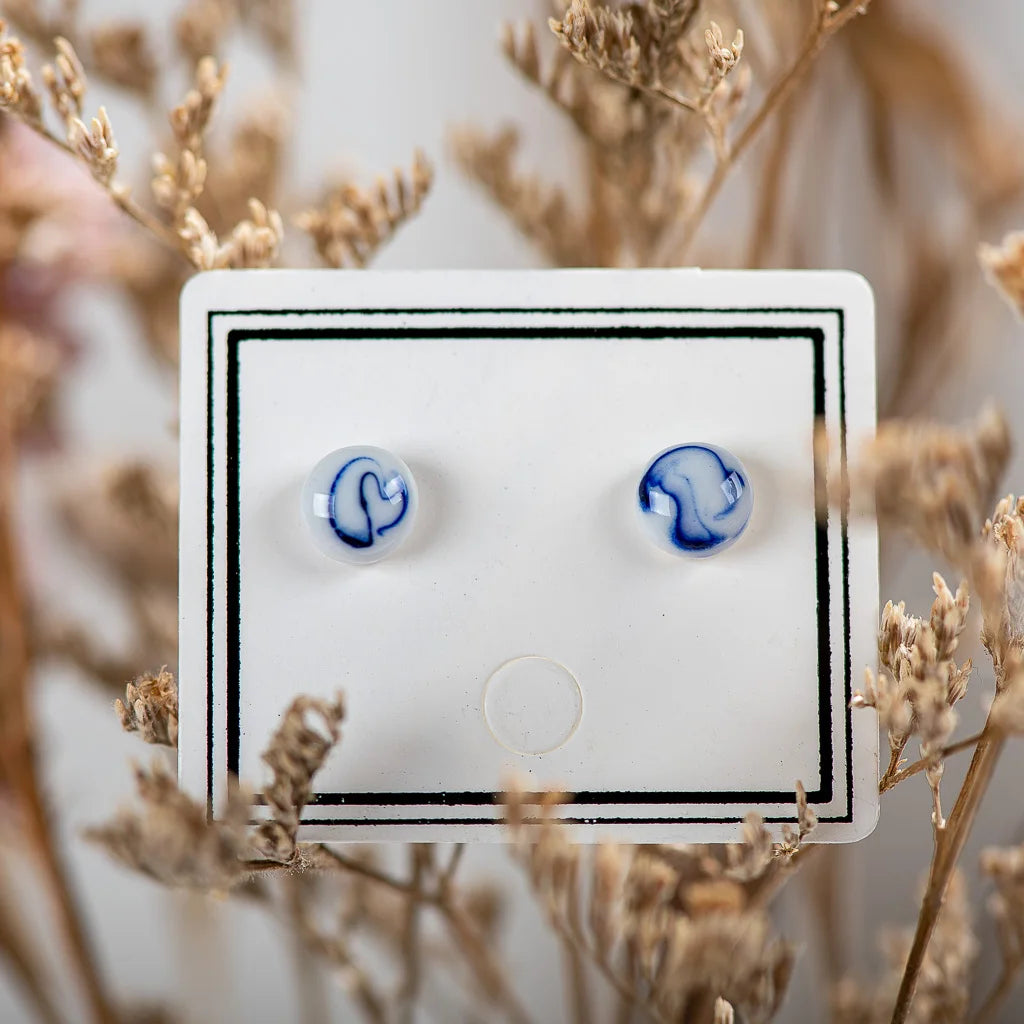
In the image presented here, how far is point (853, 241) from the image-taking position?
3.22 feet

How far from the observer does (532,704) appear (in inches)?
20.5

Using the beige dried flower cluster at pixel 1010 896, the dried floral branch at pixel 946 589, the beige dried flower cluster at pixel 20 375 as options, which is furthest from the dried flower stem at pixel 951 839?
the beige dried flower cluster at pixel 20 375

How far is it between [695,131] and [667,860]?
0.48 metres

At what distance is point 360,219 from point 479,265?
0.48m

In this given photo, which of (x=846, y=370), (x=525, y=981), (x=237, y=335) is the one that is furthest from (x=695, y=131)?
(x=525, y=981)

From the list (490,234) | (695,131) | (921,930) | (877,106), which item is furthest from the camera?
(490,234)

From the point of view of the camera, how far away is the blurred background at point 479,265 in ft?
2.95

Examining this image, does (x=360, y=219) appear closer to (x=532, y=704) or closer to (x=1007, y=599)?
(x=532, y=704)

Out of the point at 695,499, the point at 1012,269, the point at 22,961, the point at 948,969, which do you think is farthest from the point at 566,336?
the point at 22,961

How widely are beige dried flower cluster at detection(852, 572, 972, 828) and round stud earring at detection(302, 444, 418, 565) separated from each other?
24cm

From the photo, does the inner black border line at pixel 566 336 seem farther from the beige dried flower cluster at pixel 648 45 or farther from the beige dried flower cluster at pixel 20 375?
the beige dried flower cluster at pixel 20 375

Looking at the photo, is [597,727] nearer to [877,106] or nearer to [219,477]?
[219,477]

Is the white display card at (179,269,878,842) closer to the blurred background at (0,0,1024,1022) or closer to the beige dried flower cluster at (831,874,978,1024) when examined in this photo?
the beige dried flower cluster at (831,874,978,1024)

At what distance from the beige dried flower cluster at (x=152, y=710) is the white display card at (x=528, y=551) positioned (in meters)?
0.02
